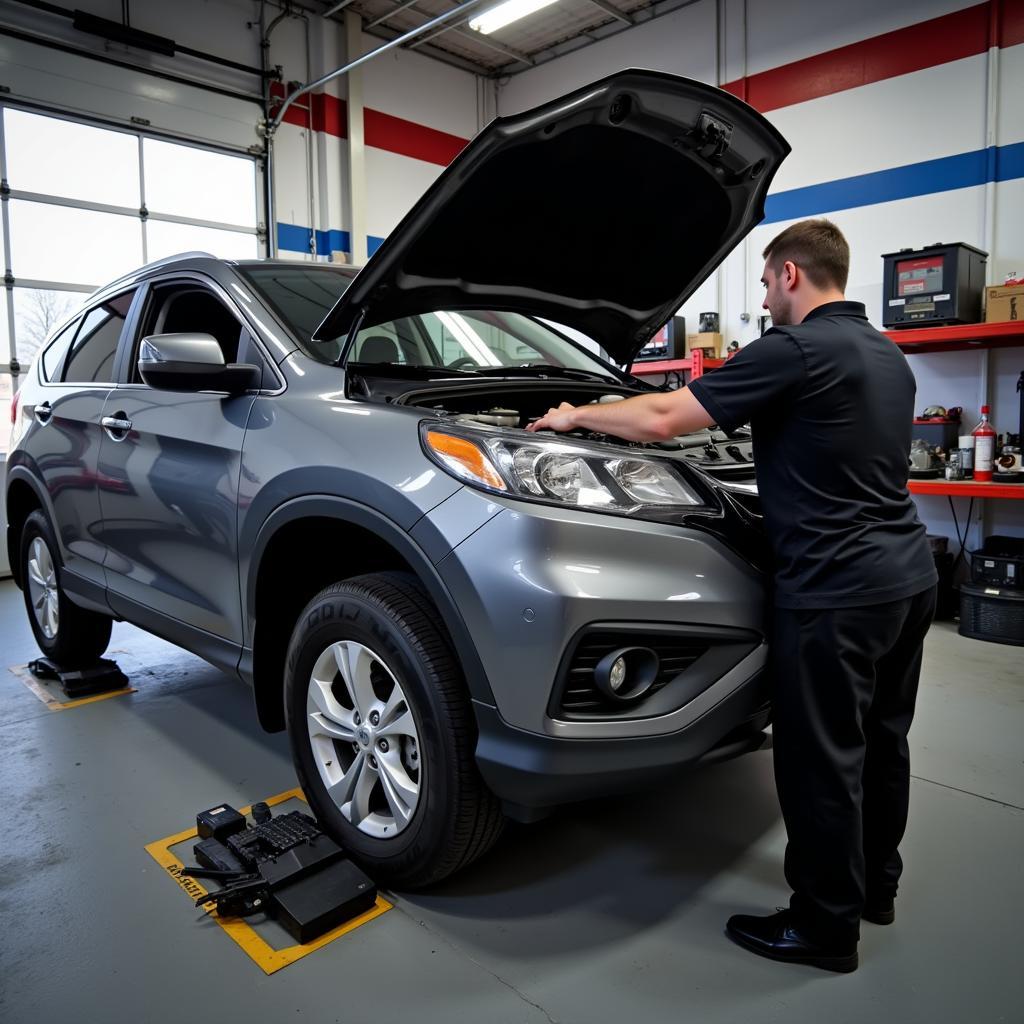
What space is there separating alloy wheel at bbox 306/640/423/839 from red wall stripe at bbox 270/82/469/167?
6850 millimetres

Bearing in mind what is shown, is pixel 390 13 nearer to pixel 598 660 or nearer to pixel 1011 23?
pixel 1011 23

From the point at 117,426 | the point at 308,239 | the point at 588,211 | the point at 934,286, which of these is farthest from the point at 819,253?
the point at 308,239

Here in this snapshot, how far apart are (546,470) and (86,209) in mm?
6118

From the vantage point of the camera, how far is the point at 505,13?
21.8 feet

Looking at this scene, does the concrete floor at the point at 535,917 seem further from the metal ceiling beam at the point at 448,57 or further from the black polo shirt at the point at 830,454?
the metal ceiling beam at the point at 448,57

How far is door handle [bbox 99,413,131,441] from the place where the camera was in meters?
2.54

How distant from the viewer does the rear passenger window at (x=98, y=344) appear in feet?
9.39

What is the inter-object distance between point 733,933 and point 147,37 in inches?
279

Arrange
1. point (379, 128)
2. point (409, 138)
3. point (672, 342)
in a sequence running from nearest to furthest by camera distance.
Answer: point (672, 342) → point (379, 128) → point (409, 138)

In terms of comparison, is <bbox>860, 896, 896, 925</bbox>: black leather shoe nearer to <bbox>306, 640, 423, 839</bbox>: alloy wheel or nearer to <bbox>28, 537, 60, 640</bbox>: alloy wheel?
<bbox>306, 640, 423, 839</bbox>: alloy wheel

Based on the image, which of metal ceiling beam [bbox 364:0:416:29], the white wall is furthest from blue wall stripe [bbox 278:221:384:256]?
the white wall

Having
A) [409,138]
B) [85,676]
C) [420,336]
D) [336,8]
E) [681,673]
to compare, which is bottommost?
[85,676]

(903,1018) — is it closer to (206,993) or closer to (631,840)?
(631,840)

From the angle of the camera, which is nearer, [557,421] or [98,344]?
[557,421]
